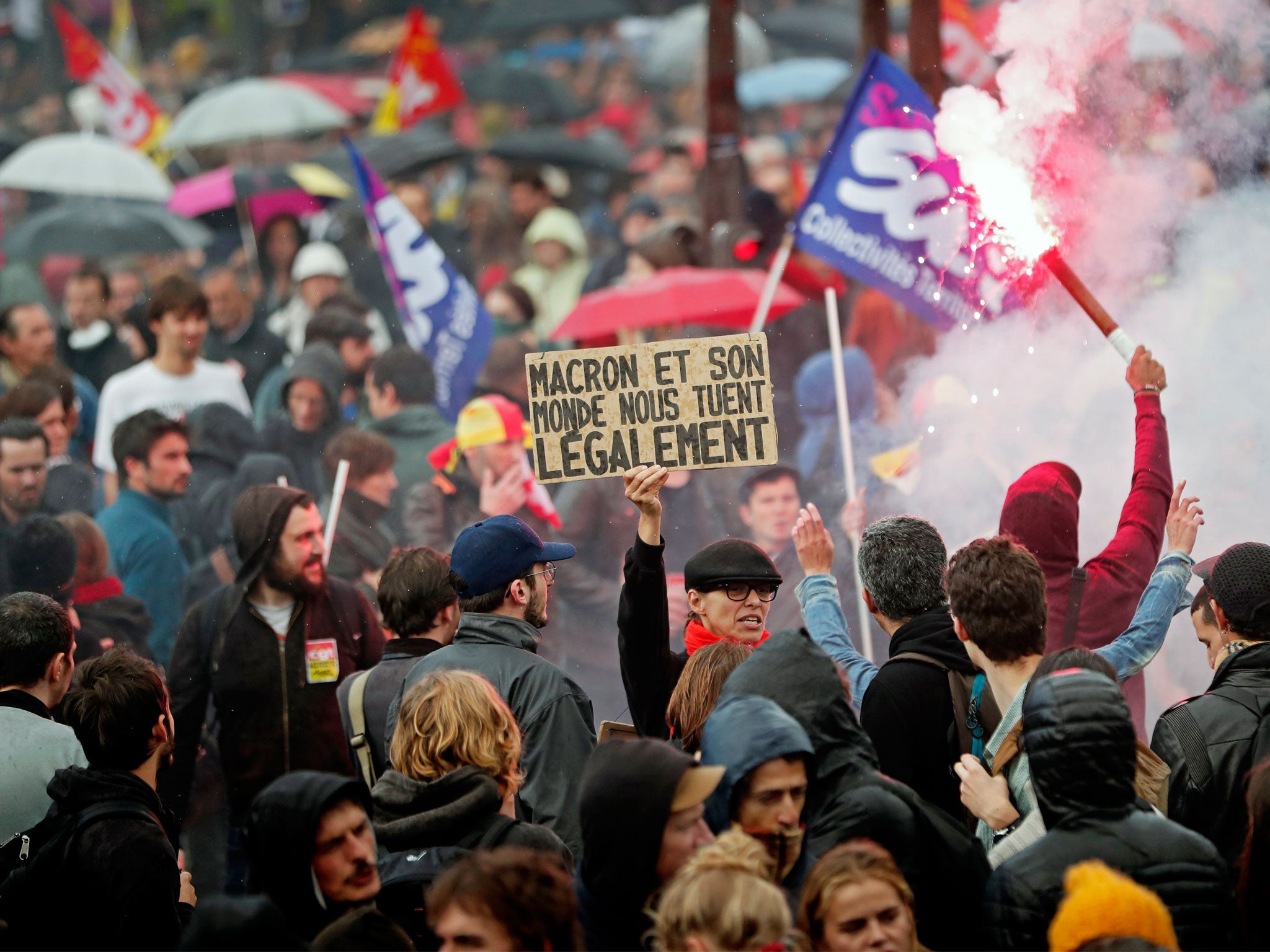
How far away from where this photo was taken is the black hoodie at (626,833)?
9.66 ft

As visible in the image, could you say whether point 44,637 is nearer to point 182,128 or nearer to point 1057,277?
point 1057,277

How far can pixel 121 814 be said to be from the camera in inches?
141

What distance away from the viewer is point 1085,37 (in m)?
6.22

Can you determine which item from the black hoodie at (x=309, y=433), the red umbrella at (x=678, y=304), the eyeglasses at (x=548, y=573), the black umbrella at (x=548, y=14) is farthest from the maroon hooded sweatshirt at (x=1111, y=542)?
the black umbrella at (x=548, y=14)

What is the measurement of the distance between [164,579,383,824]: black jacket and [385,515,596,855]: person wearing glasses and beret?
142 centimetres

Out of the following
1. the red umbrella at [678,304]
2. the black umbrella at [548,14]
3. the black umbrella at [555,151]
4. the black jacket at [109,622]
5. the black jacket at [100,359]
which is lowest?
the black jacket at [109,622]

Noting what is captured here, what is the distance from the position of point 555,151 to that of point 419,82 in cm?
201

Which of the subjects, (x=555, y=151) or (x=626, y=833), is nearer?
(x=626, y=833)

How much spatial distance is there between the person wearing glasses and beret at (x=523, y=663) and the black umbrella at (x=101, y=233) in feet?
28.8

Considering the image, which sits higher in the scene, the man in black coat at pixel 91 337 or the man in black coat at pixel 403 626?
the man in black coat at pixel 91 337

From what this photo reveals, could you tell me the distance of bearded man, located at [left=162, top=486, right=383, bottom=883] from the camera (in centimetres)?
561

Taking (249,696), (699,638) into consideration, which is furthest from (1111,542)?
(249,696)

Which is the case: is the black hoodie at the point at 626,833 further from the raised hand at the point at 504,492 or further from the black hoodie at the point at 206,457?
the black hoodie at the point at 206,457

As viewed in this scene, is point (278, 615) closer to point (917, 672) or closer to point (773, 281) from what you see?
point (917, 672)
